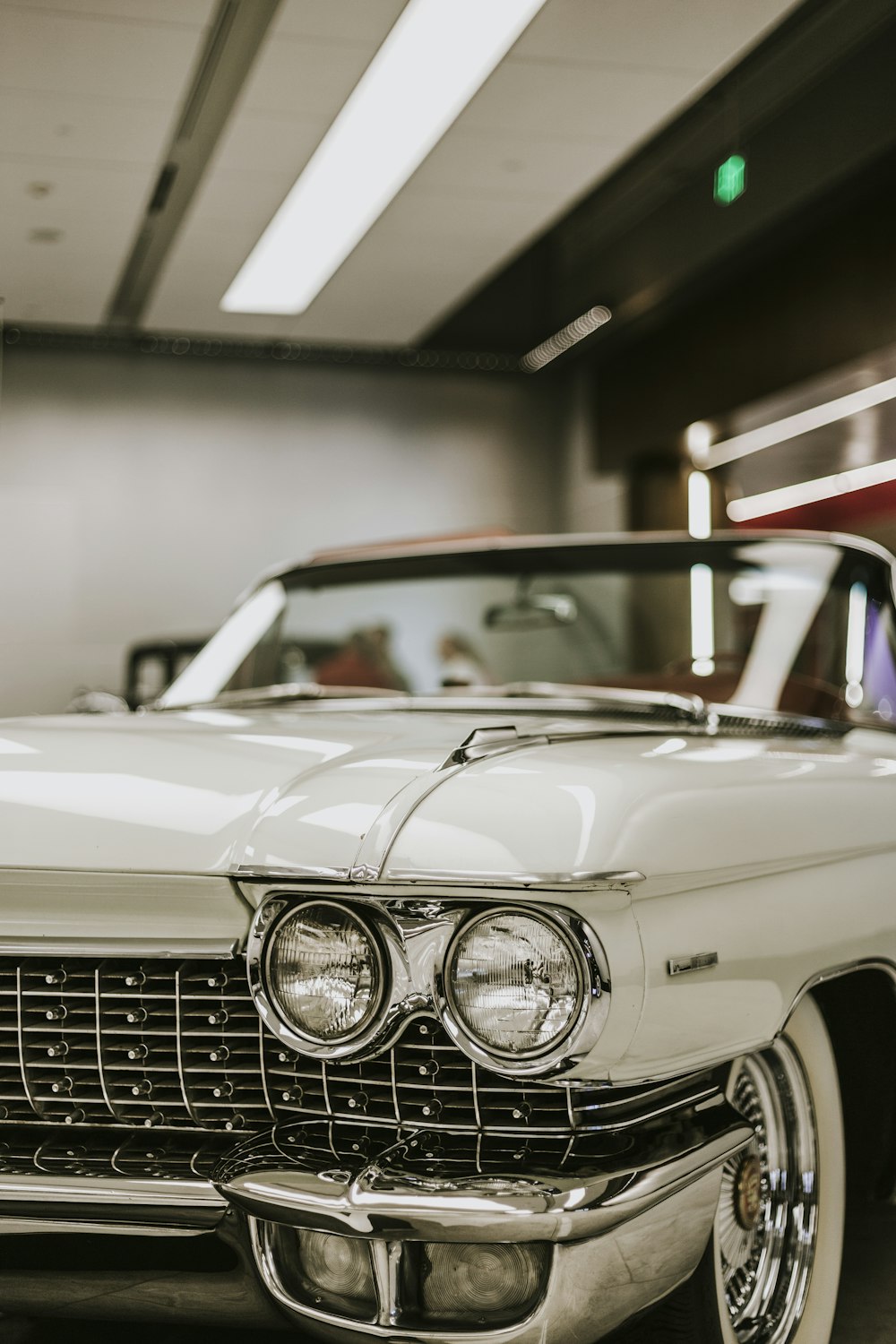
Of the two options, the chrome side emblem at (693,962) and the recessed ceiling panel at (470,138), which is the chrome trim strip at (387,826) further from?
the recessed ceiling panel at (470,138)

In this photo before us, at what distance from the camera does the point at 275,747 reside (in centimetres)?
187

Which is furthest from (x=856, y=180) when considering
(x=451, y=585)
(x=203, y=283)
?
(x=451, y=585)

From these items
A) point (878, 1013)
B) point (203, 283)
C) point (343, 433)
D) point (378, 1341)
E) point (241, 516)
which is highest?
point (203, 283)

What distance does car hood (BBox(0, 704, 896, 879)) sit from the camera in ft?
4.77

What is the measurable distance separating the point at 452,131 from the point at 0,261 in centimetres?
398

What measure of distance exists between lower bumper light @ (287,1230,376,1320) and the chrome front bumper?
0.01 metres

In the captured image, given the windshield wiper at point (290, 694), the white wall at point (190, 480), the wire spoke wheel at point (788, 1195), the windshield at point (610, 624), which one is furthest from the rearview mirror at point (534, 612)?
the white wall at point (190, 480)

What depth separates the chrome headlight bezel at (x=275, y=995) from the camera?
1438mm

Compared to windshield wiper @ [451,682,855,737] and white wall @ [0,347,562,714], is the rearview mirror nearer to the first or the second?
windshield wiper @ [451,682,855,737]

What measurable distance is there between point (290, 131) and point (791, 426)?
15.3 ft

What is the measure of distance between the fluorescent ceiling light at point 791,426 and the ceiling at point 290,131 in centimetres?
243

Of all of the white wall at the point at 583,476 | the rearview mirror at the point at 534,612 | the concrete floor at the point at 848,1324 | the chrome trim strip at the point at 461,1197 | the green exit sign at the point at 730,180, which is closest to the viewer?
the chrome trim strip at the point at 461,1197

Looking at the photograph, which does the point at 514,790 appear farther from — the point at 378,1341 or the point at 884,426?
the point at 884,426

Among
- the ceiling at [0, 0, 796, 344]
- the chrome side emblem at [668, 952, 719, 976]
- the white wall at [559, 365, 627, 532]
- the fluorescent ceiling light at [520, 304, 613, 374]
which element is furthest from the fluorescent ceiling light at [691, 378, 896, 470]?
the chrome side emblem at [668, 952, 719, 976]
